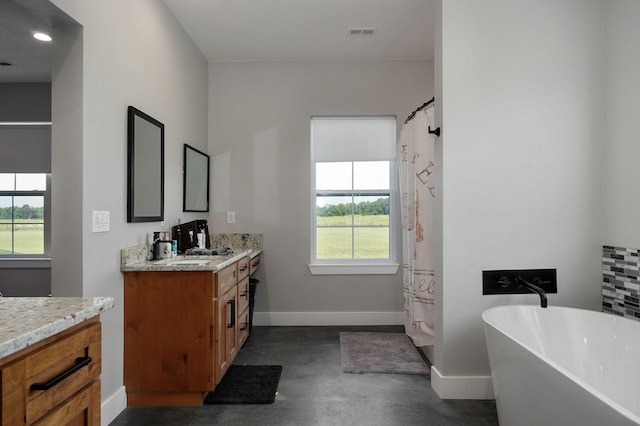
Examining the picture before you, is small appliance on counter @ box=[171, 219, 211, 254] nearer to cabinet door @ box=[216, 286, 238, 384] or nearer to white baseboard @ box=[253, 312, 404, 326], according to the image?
cabinet door @ box=[216, 286, 238, 384]

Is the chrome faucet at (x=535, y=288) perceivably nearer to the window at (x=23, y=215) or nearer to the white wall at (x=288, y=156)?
the white wall at (x=288, y=156)

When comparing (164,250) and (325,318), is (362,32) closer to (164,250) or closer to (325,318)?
(164,250)

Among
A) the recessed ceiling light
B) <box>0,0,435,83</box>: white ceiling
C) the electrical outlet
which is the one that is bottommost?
the electrical outlet

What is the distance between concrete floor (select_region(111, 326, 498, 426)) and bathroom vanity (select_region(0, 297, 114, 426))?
1284 mm

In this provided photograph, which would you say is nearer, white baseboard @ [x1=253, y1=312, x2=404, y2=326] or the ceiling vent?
the ceiling vent

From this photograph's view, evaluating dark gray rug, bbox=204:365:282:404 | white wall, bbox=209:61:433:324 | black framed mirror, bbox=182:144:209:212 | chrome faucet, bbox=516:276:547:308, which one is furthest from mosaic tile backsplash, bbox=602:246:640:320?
black framed mirror, bbox=182:144:209:212

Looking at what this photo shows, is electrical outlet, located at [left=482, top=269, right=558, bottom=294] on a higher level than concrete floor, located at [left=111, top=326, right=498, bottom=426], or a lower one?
higher

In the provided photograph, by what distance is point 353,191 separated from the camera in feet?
13.4

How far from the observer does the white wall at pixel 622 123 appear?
2.19 meters

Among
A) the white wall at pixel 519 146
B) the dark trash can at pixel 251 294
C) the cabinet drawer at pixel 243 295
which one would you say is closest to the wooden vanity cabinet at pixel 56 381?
the cabinet drawer at pixel 243 295

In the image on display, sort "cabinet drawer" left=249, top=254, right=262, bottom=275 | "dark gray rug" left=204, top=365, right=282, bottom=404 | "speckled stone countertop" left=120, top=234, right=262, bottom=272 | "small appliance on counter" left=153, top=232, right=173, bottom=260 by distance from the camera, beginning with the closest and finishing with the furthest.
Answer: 1. "speckled stone countertop" left=120, top=234, right=262, bottom=272
2. "dark gray rug" left=204, top=365, right=282, bottom=404
3. "small appliance on counter" left=153, top=232, right=173, bottom=260
4. "cabinet drawer" left=249, top=254, right=262, bottom=275

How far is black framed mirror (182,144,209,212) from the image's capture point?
10.9 feet

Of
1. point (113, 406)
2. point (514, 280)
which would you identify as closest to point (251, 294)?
point (113, 406)

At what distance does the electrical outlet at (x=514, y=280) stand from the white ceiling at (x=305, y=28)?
2.18m
